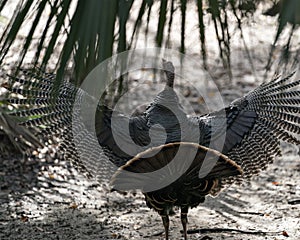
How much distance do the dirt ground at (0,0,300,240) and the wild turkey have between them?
393 millimetres

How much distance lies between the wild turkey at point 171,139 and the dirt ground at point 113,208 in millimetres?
393

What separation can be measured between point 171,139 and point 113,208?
5.02 ft

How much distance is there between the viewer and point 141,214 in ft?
14.9

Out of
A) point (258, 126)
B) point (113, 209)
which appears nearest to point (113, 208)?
point (113, 209)

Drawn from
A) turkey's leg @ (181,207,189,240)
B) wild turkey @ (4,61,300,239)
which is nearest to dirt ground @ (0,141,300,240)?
turkey's leg @ (181,207,189,240)

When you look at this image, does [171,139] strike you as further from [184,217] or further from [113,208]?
[113,208]

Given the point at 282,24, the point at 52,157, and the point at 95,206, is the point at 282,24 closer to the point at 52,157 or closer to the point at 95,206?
the point at 95,206

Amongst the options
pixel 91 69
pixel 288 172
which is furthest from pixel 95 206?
pixel 91 69

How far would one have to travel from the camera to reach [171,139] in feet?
10.8

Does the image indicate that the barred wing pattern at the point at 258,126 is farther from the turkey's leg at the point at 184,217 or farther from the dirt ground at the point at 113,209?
the dirt ground at the point at 113,209

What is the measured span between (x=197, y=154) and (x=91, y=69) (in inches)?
80.0

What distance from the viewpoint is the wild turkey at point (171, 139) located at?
10.5 ft

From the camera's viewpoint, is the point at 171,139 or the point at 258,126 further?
the point at 258,126

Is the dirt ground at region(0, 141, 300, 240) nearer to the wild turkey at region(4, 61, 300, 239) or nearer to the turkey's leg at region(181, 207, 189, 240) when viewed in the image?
the turkey's leg at region(181, 207, 189, 240)
